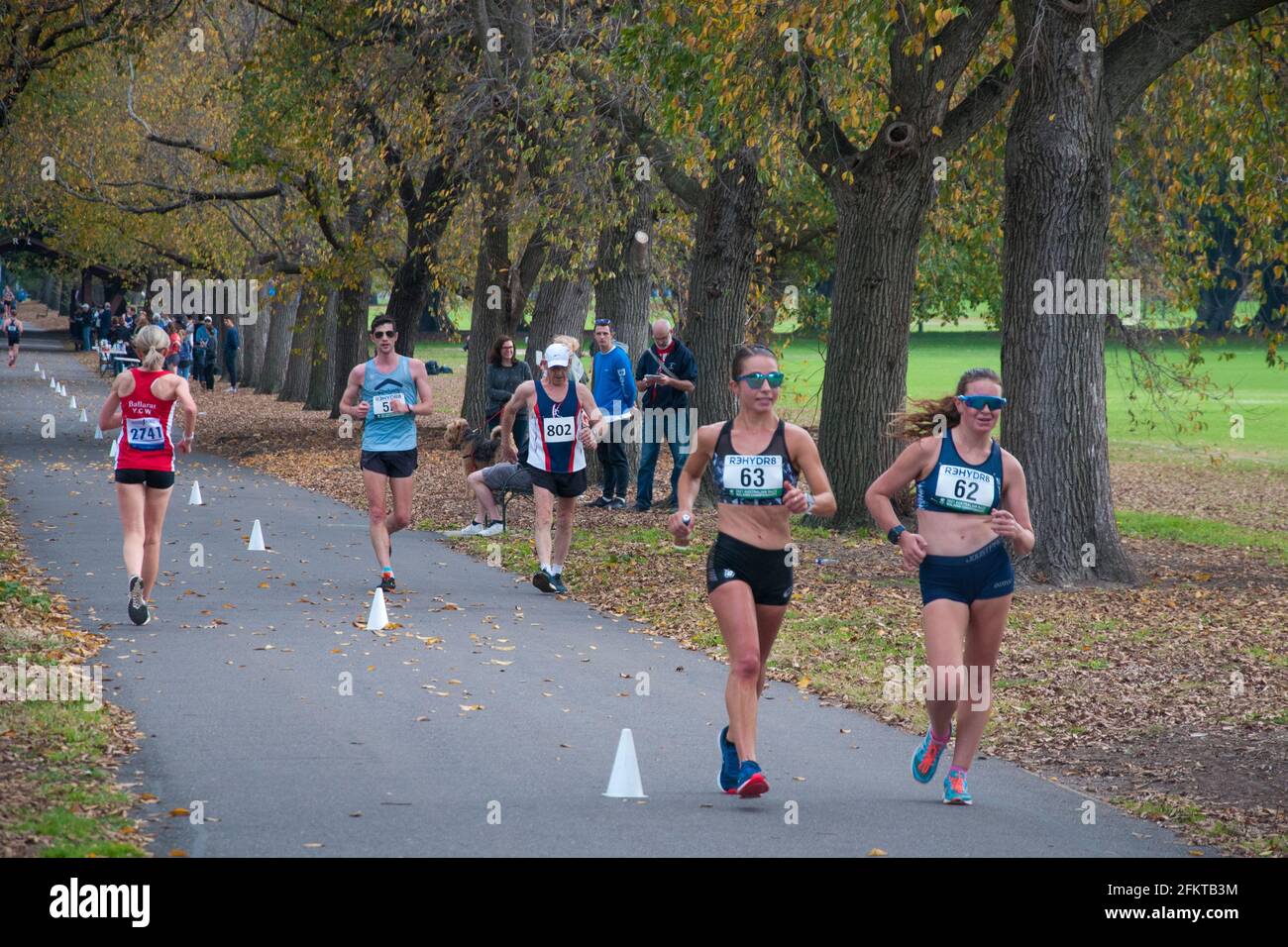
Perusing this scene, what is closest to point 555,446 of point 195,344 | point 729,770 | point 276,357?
point 729,770

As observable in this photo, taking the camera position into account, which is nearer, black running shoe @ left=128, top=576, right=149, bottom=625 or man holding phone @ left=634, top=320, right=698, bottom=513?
black running shoe @ left=128, top=576, right=149, bottom=625

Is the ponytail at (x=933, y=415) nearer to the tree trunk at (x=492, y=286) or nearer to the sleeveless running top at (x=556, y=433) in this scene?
the sleeveless running top at (x=556, y=433)

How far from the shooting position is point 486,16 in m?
22.5

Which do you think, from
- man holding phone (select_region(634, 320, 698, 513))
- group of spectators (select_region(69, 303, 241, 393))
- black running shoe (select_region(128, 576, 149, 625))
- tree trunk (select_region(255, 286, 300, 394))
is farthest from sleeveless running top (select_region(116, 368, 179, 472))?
tree trunk (select_region(255, 286, 300, 394))

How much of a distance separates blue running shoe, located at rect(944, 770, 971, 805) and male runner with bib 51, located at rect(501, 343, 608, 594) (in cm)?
634

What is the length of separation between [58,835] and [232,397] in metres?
41.4

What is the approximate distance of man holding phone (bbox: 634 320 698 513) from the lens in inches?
754

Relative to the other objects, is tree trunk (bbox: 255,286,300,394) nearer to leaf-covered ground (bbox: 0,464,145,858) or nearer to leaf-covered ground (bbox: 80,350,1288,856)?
leaf-covered ground (bbox: 80,350,1288,856)

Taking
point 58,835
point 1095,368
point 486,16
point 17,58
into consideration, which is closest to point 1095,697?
point 1095,368

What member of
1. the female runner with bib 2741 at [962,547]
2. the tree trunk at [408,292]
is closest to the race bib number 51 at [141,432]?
the female runner with bib 2741 at [962,547]

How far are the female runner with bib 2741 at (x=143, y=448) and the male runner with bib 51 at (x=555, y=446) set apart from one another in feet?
9.87

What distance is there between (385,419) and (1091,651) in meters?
5.56

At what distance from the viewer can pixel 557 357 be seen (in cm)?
1336

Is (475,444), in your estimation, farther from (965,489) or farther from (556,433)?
(965,489)
